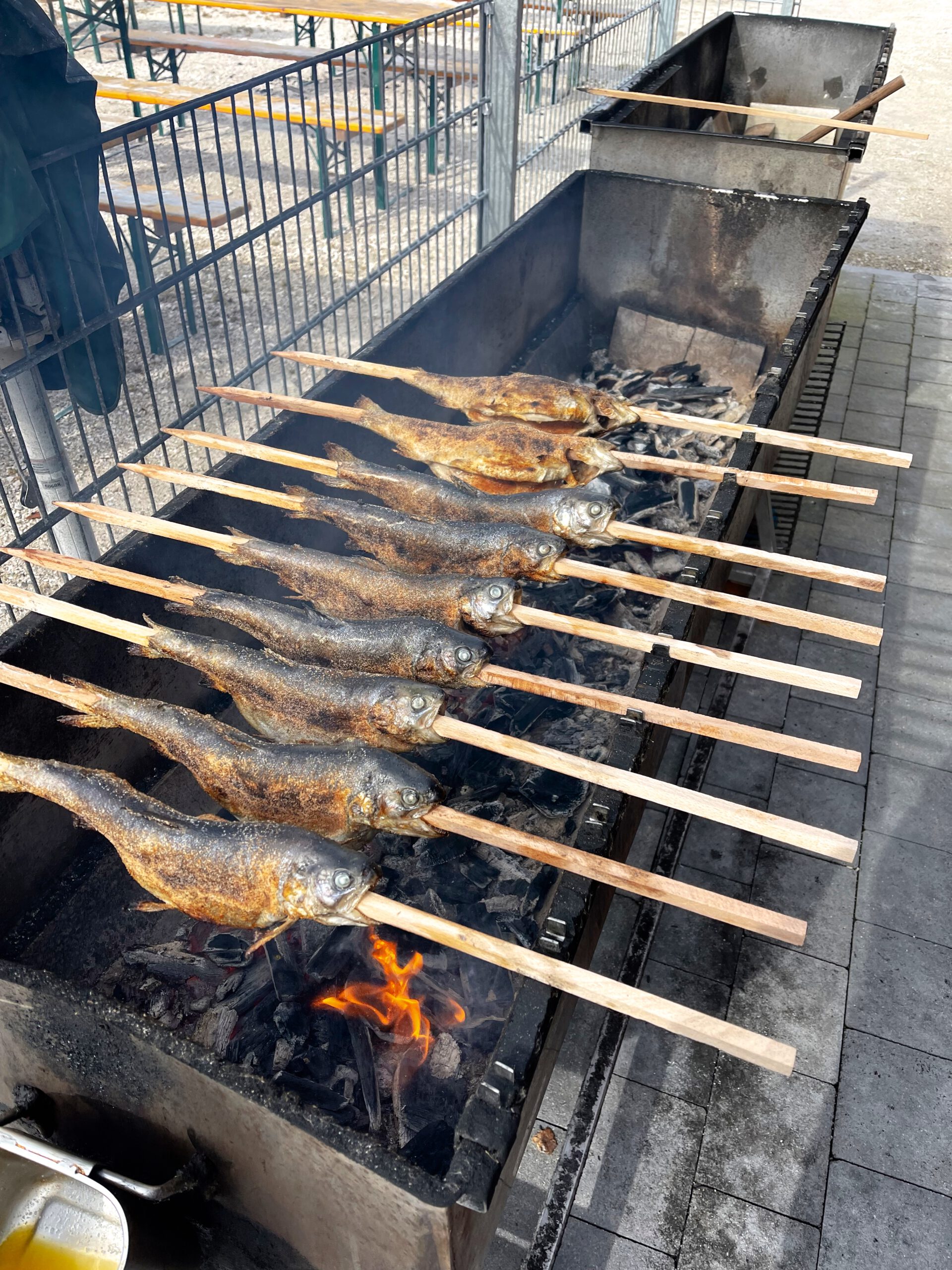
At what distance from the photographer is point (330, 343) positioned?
8797mm

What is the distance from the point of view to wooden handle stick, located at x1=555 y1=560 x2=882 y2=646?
9.25ft

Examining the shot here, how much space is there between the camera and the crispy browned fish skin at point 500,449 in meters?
4.07

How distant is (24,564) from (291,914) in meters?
4.61

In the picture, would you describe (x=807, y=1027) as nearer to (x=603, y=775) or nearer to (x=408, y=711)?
(x=603, y=775)

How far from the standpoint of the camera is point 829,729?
500 centimetres

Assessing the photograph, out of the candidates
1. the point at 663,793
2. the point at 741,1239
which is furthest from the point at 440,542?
the point at 741,1239

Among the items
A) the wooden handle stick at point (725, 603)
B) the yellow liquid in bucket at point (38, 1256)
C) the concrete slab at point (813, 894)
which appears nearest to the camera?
the yellow liquid in bucket at point (38, 1256)

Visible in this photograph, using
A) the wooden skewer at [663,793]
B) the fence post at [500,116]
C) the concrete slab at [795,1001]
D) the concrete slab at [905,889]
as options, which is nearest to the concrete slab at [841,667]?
the concrete slab at [905,889]

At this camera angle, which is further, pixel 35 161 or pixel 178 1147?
pixel 35 161

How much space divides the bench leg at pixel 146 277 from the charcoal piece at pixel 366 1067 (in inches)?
137

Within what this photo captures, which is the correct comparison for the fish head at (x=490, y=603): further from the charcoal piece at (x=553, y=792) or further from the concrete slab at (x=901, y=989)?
the concrete slab at (x=901, y=989)

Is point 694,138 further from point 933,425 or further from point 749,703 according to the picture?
point 749,703

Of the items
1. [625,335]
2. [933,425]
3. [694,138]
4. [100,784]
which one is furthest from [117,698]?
[933,425]

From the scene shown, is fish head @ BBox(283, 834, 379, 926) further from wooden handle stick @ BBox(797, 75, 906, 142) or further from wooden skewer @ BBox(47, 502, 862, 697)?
wooden handle stick @ BBox(797, 75, 906, 142)
